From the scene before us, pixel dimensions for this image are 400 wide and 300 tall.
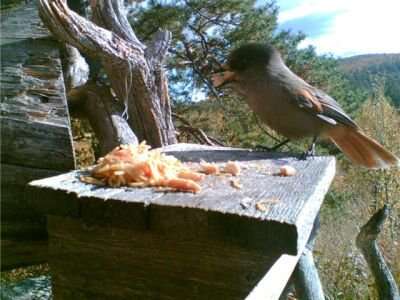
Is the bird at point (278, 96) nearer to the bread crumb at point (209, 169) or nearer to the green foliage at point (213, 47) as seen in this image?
the bread crumb at point (209, 169)

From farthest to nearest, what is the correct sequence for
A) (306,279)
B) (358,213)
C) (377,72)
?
1. (377,72)
2. (358,213)
3. (306,279)

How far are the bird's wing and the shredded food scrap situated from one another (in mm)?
802

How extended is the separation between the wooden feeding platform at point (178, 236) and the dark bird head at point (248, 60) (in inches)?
29.4

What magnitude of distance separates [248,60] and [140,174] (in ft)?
3.04

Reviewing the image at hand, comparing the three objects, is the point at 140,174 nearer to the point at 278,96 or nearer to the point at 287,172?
the point at 287,172

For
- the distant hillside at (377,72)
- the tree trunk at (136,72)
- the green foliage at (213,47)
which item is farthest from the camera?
the distant hillside at (377,72)

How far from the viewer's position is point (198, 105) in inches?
209

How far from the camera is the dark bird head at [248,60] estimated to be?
1854 mm

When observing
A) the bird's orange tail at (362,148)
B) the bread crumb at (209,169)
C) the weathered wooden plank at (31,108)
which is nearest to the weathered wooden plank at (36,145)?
the weathered wooden plank at (31,108)

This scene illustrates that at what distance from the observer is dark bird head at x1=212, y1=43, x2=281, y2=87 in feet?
6.08

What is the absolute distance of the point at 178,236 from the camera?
36.9 inches

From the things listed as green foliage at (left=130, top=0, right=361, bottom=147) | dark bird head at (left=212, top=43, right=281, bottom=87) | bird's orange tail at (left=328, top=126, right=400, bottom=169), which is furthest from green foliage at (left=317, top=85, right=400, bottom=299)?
dark bird head at (left=212, top=43, right=281, bottom=87)

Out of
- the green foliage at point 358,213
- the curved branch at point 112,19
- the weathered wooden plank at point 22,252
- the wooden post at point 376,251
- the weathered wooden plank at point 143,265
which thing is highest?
the curved branch at point 112,19

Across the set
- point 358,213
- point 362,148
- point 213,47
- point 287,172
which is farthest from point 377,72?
point 287,172
